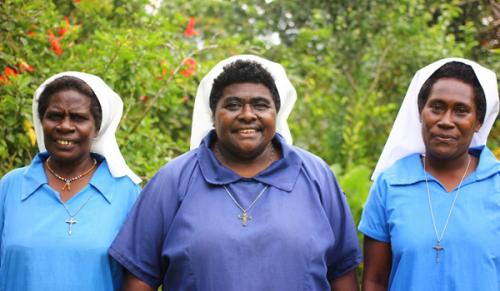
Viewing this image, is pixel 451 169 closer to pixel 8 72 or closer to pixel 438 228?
pixel 438 228

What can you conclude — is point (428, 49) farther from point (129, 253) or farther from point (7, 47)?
point (129, 253)

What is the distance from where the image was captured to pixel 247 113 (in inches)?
144

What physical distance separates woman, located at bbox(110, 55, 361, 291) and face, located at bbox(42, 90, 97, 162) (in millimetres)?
426

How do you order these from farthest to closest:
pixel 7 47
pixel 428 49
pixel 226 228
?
pixel 428 49 → pixel 7 47 → pixel 226 228

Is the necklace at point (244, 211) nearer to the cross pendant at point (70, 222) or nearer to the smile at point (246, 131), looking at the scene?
the smile at point (246, 131)


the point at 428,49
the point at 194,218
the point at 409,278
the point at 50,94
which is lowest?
the point at 409,278

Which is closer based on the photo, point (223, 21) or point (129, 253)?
point (129, 253)

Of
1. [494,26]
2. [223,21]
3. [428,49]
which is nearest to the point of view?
[494,26]

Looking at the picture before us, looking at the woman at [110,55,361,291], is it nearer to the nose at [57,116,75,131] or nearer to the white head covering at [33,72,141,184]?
the white head covering at [33,72,141,184]

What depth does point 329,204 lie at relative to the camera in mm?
3797

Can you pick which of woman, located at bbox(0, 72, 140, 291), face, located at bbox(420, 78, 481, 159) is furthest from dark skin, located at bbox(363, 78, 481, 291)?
woman, located at bbox(0, 72, 140, 291)

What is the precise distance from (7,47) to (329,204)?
245 centimetres

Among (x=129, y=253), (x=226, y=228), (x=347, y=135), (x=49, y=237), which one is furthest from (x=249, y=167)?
(x=347, y=135)

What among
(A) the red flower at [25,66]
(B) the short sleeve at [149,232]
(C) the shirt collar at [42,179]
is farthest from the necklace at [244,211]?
(A) the red flower at [25,66]
